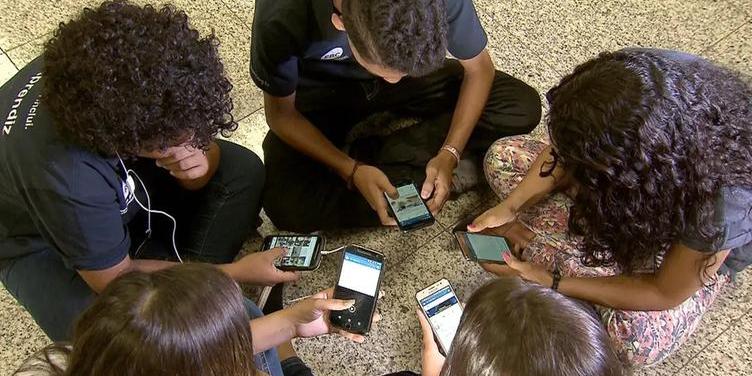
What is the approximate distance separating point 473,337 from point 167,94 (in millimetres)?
506

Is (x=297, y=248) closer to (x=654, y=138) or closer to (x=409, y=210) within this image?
(x=409, y=210)

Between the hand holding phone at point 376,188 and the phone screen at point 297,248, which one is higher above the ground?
the hand holding phone at point 376,188

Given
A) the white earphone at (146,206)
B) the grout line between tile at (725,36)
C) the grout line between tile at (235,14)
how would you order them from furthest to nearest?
1. the grout line between tile at (235,14)
2. the grout line between tile at (725,36)
3. the white earphone at (146,206)

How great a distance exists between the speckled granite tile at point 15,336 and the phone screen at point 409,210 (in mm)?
719

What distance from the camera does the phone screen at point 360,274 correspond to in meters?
1.24

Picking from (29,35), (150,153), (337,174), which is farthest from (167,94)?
(29,35)

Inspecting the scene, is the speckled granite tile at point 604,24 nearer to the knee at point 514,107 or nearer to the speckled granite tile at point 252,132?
the knee at point 514,107

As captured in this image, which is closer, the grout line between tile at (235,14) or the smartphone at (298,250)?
the smartphone at (298,250)

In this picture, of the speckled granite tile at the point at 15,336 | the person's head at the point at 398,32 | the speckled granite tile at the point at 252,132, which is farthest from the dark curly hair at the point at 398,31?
the speckled granite tile at the point at 15,336

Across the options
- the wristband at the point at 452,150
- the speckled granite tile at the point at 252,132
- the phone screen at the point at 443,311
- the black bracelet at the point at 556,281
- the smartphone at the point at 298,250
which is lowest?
the phone screen at the point at 443,311

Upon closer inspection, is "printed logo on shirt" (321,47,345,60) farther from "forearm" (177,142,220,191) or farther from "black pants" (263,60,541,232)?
"forearm" (177,142,220,191)

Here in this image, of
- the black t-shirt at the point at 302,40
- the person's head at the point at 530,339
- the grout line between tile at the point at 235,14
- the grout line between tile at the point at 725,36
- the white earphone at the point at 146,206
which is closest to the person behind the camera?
the person's head at the point at 530,339

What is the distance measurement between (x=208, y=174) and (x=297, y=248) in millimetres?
214

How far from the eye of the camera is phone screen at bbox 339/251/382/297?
124 cm
